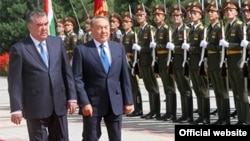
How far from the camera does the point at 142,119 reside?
11.7 m

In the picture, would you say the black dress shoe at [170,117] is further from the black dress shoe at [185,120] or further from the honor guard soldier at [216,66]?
the honor guard soldier at [216,66]

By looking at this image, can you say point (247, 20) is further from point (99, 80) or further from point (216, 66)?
point (99, 80)

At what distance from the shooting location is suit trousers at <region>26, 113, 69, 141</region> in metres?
6.24

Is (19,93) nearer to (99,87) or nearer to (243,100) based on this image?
→ (99,87)

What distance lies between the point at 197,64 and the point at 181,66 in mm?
393

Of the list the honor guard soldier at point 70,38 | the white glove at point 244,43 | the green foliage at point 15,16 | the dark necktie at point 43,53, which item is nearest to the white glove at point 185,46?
the white glove at point 244,43

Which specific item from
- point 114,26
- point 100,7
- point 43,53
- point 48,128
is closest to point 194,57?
point 114,26

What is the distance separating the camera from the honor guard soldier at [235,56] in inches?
387

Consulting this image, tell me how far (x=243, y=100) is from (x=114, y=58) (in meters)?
3.91

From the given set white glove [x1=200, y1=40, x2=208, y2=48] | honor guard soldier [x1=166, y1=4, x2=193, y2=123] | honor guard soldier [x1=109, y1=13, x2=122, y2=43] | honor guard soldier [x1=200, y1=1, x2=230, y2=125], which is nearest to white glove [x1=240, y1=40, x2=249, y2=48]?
honor guard soldier [x1=200, y1=1, x2=230, y2=125]

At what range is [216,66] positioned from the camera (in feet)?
33.2

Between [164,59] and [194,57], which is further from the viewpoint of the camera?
[164,59]

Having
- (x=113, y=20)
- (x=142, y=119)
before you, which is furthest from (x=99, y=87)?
(x=113, y=20)

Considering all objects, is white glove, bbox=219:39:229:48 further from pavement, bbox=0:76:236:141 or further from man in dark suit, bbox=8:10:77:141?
man in dark suit, bbox=8:10:77:141
